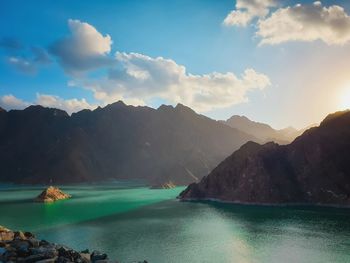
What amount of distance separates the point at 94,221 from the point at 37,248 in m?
68.8

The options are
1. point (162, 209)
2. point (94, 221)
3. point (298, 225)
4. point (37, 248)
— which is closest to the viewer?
point (37, 248)

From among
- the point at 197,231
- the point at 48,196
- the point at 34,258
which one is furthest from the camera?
the point at 48,196

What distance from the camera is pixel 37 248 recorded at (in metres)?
49.5

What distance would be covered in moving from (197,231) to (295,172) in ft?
281

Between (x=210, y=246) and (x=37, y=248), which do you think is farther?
(x=210, y=246)

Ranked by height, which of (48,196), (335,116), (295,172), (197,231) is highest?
(335,116)

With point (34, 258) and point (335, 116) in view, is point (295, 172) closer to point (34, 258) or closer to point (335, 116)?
point (335, 116)

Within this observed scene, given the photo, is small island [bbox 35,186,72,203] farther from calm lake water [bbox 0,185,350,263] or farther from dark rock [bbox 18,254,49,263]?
dark rock [bbox 18,254,49,263]

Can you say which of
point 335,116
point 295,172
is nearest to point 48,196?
point 295,172

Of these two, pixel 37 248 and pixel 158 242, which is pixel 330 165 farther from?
pixel 37 248

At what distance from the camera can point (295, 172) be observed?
553 ft

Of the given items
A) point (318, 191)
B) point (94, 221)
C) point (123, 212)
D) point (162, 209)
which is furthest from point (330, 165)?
point (94, 221)

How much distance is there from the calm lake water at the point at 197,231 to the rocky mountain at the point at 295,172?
13.9 m

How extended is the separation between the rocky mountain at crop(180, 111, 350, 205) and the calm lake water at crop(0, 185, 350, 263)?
45.6 ft
